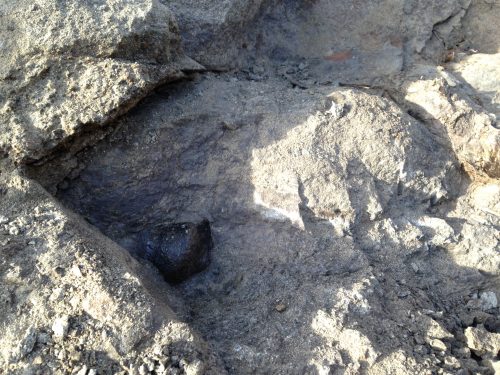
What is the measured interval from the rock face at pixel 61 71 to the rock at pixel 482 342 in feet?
5.61

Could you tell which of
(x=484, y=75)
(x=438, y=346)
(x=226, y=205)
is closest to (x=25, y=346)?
(x=226, y=205)

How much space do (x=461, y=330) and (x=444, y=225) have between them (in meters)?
0.52

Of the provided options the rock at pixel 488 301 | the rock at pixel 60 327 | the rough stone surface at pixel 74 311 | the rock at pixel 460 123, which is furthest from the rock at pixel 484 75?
the rock at pixel 60 327

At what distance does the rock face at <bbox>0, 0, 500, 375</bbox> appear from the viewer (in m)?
1.89

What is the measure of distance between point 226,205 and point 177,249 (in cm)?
33

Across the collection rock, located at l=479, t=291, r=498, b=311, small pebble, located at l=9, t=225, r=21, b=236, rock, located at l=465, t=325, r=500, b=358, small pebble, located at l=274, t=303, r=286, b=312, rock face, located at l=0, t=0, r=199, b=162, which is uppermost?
rock face, located at l=0, t=0, r=199, b=162

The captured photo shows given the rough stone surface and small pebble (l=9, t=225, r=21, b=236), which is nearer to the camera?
the rough stone surface

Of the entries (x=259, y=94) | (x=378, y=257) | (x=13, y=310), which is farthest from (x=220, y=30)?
(x=13, y=310)

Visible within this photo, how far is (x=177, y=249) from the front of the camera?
2.29 meters

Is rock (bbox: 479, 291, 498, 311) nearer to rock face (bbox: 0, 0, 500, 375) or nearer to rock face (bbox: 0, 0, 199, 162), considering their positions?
rock face (bbox: 0, 0, 500, 375)

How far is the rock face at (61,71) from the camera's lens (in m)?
2.16

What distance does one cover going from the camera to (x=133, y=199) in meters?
2.47

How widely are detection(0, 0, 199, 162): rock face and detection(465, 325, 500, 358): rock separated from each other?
171 centimetres

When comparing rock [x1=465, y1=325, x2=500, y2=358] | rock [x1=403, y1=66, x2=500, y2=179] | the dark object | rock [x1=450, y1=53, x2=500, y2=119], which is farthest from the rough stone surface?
rock [x1=450, y1=53, x2=500, y2=119]
